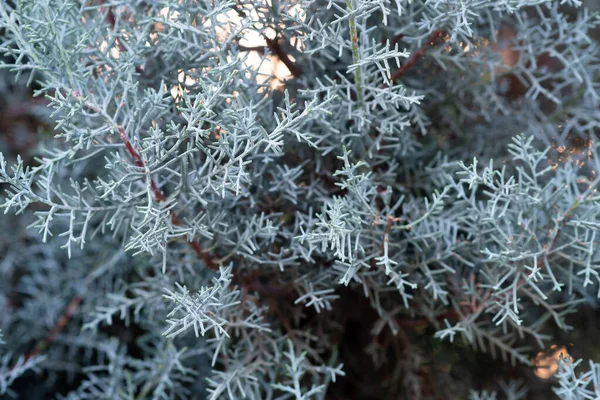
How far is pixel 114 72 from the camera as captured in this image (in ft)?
1.58

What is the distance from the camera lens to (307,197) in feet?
1.66

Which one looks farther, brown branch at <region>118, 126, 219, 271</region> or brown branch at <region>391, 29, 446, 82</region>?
brown branch at <region>391, 29, 446, 82</region>

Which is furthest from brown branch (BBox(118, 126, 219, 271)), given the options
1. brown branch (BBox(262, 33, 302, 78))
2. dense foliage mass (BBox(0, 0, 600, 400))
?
brown branch (BBox(262, 33, 302, 78))

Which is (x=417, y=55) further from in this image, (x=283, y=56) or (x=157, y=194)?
(x=157, y=194)

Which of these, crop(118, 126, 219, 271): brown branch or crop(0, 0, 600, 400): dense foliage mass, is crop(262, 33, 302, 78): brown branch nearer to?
crop(0, 0, 600, 400): dense foliage mass

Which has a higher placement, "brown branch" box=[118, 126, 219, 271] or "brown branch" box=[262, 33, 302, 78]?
"brown branch" box=[262, 33, 302, 78]

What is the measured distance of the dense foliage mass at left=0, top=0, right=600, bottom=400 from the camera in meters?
0.43

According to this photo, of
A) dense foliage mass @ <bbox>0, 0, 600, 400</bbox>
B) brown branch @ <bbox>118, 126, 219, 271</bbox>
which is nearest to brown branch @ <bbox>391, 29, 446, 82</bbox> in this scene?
dense foliage mass @ <bbox>0, 0, 600, 400</bbox>

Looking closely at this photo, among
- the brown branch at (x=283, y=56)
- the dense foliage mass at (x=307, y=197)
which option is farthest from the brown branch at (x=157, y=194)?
the brown branch at (x=283, y=56)

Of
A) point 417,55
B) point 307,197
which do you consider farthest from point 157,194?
point 417,55

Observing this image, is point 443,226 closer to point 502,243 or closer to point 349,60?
point 502,243

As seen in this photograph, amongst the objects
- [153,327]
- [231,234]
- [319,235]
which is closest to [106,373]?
[153,327]

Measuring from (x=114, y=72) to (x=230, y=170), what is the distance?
0.48ft

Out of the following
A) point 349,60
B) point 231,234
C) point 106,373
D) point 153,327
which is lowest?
point 106,373
